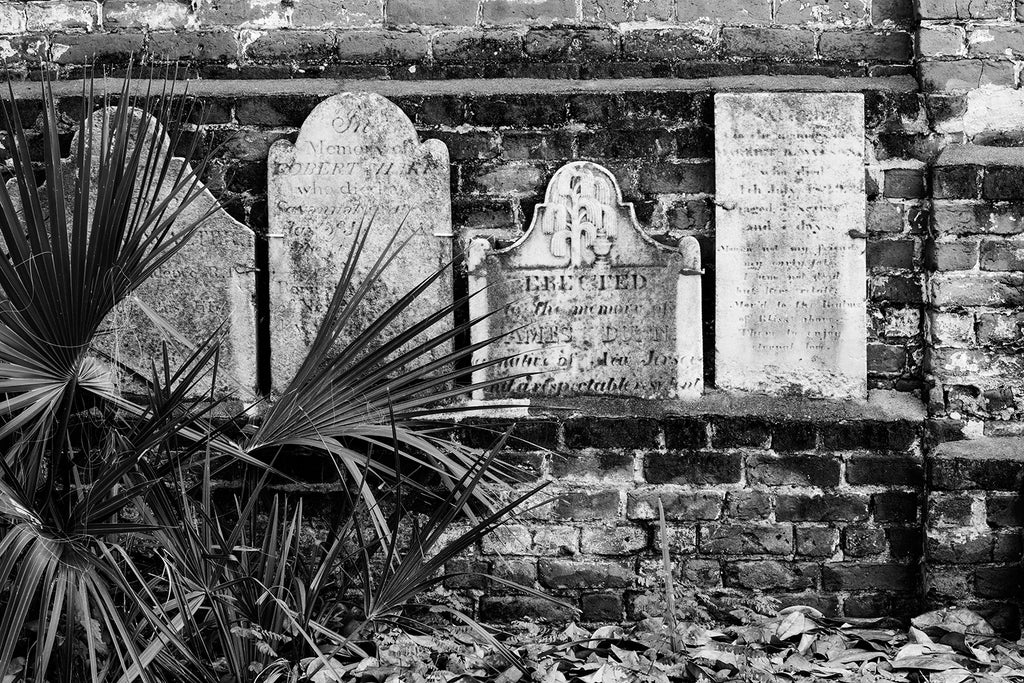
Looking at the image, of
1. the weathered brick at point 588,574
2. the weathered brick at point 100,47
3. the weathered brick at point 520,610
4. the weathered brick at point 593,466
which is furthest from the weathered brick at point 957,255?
the weathered brick at point 100,47

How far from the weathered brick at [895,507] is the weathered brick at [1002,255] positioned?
2.80ft

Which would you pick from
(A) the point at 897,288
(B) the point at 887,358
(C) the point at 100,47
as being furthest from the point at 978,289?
(C) the point at 100,47

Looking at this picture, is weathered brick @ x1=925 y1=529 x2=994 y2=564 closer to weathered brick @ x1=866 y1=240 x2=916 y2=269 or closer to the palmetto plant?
weathered brick @ x1=866 y1=240 x2=916 y2=269

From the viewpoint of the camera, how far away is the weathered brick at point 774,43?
3494mm

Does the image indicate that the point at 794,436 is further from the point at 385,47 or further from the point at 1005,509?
the point at 385,47

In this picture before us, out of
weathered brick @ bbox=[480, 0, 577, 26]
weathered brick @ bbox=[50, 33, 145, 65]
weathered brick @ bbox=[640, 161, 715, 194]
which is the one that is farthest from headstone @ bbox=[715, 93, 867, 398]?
weathered brick @ bbox=[50, 33, 145, 65]

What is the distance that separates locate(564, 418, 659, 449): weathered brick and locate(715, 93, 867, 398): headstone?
0.45 metres

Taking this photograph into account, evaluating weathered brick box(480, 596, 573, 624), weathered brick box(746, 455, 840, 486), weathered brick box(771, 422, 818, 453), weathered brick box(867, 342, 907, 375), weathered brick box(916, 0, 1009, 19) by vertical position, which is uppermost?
weathered brick box(916, 0, 1009, 19)

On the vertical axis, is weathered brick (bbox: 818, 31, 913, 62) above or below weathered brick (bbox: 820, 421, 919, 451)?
above

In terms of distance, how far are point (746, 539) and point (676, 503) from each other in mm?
288

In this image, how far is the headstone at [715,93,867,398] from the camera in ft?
10.9

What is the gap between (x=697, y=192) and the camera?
3.39 m

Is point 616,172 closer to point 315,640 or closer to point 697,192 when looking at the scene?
point 697,192

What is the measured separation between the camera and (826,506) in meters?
3.33
